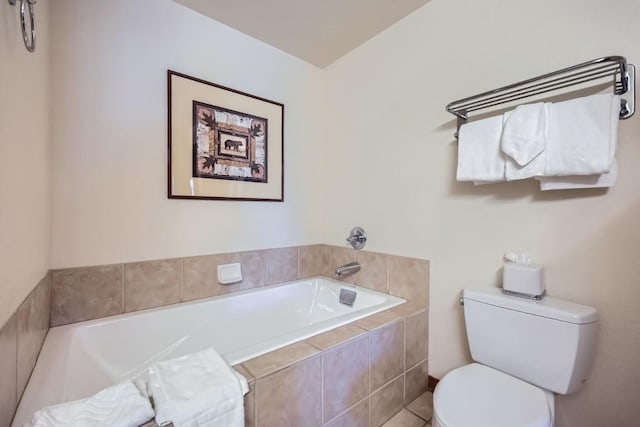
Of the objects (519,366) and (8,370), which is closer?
(8,370)

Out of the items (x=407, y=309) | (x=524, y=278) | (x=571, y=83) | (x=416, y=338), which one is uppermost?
(x=571, y=83)

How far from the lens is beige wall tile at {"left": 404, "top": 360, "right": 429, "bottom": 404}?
1468mm

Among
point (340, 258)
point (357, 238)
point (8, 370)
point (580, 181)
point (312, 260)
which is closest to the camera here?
point (8, 370)

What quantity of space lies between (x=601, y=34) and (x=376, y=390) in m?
1.78

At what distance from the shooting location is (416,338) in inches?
59.7

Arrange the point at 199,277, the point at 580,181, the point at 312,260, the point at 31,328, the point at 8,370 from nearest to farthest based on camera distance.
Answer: the point at 8,370 → the point at 31,328 → the point at 580,181 → the point at 199,277 → the point at 312,260

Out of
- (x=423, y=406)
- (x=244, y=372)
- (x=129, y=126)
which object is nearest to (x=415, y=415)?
(x=423, y=406)

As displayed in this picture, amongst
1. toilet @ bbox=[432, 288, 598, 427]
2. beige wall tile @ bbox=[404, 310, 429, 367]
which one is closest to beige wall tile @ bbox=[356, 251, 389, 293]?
beige wall tile @ bbox=[404, 310, 429, 367]

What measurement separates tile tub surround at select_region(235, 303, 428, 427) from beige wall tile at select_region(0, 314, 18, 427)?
0.58m

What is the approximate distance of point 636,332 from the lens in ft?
3.17

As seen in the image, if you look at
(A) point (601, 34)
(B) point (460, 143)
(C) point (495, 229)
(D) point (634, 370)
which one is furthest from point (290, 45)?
(D) point (634, 370)

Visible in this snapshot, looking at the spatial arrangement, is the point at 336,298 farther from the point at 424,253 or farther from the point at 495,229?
the point at 495,229

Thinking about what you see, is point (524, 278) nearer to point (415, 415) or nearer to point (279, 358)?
point (415, 415)

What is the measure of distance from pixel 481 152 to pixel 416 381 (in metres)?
1.29
